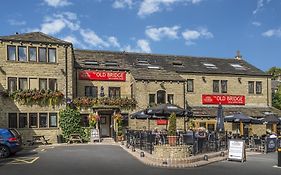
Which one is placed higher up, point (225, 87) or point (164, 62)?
point (164, 62)

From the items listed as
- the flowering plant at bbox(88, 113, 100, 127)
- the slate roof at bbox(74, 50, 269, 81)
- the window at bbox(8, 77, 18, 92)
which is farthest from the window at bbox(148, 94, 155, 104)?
the window at bbox(8, 77, 18, 92)

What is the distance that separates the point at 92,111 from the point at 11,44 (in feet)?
27.8

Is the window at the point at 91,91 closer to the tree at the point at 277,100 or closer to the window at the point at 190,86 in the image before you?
the window at the point at 190,86

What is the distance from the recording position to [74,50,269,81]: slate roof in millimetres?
34406

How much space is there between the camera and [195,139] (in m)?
18.6

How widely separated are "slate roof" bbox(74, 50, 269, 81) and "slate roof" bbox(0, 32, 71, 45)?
11.5 ft

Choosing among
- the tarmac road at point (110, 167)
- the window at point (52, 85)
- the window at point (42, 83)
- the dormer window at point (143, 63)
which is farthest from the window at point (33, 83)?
the tarmac road at point (110, 167)

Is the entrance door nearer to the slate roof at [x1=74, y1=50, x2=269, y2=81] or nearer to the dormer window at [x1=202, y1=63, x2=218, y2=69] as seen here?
the slate roof at [x1=74, y1=50, x2=269, y2=81]

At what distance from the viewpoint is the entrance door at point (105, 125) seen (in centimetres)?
3309

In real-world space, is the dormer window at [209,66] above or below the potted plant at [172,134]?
above

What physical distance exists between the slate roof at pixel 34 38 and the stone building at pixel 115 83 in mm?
22

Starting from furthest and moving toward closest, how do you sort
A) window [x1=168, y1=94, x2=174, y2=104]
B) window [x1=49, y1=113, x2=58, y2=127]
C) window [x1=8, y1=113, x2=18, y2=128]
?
1. window [x1=168, y1=94, x2=174, y2=104]
2. window [x1=49, y1=113, x2=58, y2=127]
3. window [x1=8, y1=113, x2=18, y2=128]

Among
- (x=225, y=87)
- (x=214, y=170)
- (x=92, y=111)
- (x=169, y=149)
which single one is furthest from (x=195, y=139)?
(x=225, y=87)

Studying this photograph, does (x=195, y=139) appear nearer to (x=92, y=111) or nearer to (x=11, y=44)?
(x=92, y=111)
